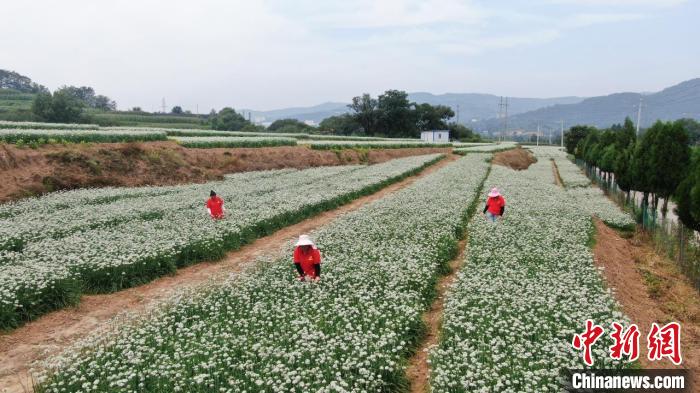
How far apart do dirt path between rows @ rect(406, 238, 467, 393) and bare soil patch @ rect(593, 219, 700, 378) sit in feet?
13.7

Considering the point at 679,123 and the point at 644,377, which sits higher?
the point at 679,123

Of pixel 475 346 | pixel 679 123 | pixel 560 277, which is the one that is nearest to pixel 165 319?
pixel 475 346

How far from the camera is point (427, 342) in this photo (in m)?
10.4

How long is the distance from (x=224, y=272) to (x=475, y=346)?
28.4 ft

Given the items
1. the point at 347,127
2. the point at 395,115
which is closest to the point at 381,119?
the point at 395,115

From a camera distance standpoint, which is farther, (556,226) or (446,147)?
(446,147)

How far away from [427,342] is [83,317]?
8588 mm

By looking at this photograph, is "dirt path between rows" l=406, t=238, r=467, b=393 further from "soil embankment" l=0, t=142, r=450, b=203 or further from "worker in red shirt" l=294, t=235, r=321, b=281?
"soil embankment" l=0, t=142, r=450, b=203

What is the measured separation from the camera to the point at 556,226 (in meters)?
20.1

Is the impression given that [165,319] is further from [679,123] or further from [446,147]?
[446,147]

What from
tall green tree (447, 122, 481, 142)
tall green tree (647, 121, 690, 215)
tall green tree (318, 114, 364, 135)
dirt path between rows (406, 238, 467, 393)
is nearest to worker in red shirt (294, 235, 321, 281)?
dirt path between rows (406, 238, 467, 393)

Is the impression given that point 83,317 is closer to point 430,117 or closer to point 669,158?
point 669,158

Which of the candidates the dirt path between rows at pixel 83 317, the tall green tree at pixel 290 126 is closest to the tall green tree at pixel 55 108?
the tall green tree at pixel 290 126

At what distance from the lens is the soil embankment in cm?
2773
